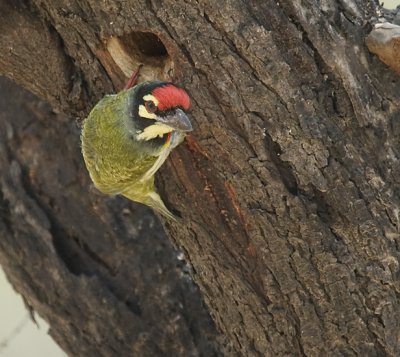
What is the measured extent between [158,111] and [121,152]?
1.33 feet

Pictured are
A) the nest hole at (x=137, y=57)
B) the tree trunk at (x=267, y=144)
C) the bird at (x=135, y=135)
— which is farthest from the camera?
the nest hole at (x=137, y=57)

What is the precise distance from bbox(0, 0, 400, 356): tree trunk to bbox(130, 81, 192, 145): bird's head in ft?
0.21

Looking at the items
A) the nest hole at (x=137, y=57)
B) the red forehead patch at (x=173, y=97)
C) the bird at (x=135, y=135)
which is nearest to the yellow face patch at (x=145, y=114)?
the bird at (x=135, y=135)

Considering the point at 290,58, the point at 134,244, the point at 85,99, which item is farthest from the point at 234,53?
the point at 134,244

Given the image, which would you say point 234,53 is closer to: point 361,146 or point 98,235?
point 361,146

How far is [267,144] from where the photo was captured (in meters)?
2.53

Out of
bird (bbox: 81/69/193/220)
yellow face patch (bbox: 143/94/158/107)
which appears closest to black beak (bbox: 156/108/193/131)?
bird (bbox: 81/69/193/220)

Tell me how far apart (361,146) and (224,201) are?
0.50m

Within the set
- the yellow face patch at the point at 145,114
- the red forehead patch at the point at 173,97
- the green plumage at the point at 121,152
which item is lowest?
the green plumage at the point at 121,152

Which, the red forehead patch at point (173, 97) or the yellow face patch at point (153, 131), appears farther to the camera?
the yellow face patch at point (153, 131)

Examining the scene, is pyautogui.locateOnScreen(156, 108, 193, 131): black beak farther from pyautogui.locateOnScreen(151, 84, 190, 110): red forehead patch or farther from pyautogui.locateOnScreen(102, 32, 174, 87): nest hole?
pyautogui.locateOnScreen(102, 32, 174, 87): nest hole

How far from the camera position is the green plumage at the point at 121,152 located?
2873 mm

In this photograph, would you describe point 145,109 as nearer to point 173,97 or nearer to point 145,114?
point 145,114

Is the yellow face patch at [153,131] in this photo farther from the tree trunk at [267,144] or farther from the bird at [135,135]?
the tree trunk at [267,144]
